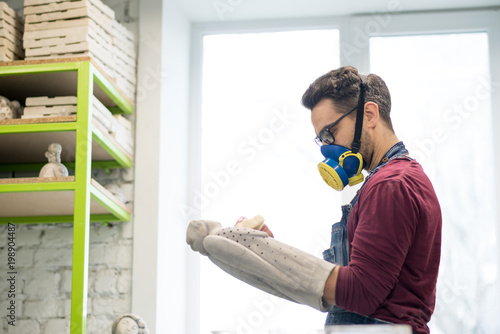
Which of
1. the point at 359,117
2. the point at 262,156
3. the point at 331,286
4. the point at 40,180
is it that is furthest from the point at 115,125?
the point at 331,286

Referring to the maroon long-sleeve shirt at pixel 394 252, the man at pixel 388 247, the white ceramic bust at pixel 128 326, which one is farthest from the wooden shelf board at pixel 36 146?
the maroon long-sleeve shirt at pixel 394 252

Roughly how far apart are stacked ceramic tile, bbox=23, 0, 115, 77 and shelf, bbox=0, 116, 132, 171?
0.36 meters

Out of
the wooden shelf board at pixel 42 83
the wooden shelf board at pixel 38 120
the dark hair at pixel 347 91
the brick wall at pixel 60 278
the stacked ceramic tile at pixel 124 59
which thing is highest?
the stacked ceramic tile at pixel 124 59

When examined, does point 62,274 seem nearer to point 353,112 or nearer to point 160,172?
point 160,172

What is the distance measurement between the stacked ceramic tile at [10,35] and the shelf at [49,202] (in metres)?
0.64

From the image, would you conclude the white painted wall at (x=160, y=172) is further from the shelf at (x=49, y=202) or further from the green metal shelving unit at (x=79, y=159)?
the green metal shelving unit at (x=79, y=159)

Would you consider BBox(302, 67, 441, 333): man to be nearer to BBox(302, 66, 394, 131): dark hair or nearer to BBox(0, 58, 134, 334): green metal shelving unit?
BBox(302, 66, 394, 131): dark hair

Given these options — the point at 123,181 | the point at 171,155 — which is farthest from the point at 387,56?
the point at 123,181

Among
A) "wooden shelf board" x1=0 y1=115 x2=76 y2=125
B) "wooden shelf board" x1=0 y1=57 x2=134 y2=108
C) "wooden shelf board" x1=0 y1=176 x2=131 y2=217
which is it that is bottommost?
"wooden shelf board" x1=0 y1=176 x2=131 y2=217

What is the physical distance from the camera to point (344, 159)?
2.30 m

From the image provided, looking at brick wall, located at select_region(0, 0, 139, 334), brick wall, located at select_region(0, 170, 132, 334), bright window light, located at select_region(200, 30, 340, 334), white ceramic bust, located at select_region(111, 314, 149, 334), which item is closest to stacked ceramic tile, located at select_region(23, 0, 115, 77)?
brick wall, located at select_region(0, 0, 139, 334)

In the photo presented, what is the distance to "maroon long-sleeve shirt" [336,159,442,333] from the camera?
6.10 ft

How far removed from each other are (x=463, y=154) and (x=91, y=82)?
2.07m

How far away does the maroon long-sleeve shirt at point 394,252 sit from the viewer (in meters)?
1.86
